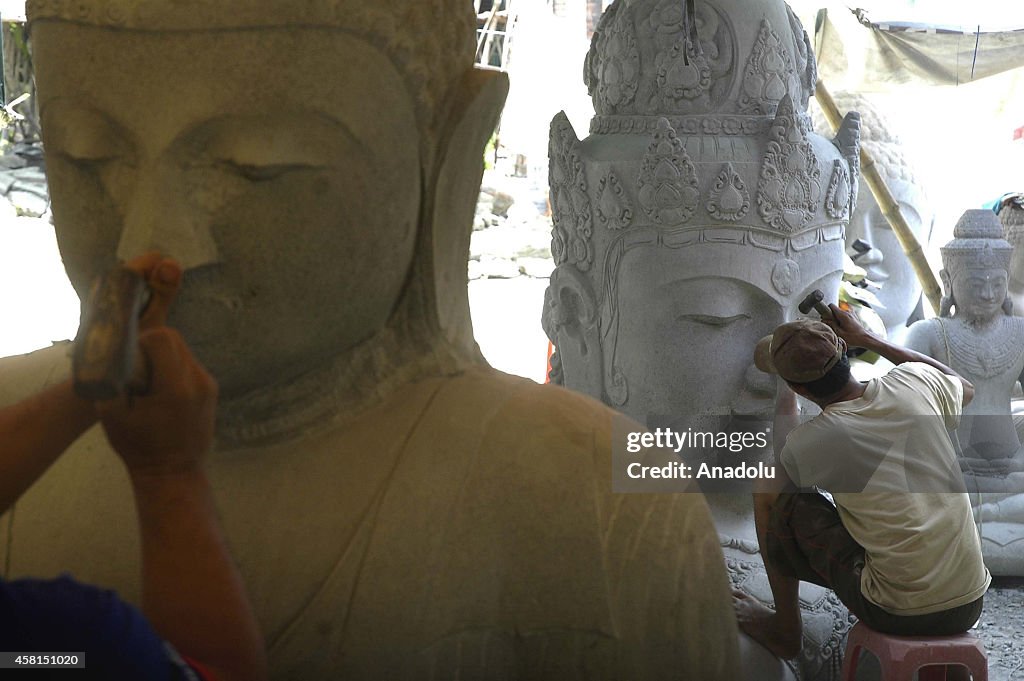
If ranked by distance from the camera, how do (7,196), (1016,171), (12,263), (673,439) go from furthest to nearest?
(1016,171)
(7,196)
(12,263)
(673,439)

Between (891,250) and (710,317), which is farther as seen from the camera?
(891,250)

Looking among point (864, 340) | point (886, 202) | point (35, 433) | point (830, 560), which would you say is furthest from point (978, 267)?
point (35, 433)

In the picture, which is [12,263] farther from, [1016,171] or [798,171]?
[1016,171]

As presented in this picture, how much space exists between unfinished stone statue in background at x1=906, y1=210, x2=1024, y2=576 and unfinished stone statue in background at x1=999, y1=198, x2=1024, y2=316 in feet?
2.53

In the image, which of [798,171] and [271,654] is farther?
[798,171]

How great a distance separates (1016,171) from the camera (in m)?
7.88

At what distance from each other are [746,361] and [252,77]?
2374mm

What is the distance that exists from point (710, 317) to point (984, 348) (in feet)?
6.80

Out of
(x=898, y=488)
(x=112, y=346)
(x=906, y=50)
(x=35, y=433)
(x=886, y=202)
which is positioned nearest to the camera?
(x=112, y=346)

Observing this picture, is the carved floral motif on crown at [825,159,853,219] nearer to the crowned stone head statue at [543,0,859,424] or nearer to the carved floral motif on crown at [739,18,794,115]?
the crowned stone head statue at [543,0,859,424]

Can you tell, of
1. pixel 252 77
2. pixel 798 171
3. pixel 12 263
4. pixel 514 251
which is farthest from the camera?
pixel 514 251

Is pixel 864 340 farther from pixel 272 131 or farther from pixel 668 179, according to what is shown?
pixel 272 131

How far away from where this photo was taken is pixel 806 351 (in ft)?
8.41

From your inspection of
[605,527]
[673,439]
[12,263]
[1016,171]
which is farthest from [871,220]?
[605,527]
